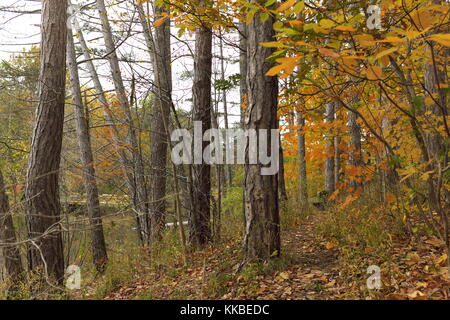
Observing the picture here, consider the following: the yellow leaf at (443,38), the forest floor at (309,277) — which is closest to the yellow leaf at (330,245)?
the forest floor at (309,277)

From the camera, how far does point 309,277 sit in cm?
314

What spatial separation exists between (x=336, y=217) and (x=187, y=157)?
273 centimetres

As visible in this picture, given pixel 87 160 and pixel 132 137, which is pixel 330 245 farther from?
pixel 87 160

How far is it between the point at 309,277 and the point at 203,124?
295 cm

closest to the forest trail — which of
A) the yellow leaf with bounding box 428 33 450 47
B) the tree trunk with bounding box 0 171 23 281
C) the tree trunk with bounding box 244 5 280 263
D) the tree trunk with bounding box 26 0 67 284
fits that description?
the tree trunk with bounding box 244 5 280 263

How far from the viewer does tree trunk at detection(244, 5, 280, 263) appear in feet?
11.1

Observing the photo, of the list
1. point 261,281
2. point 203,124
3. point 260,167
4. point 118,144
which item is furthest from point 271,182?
point 118,144

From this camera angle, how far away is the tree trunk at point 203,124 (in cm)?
504

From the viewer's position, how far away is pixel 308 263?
355 centimetres

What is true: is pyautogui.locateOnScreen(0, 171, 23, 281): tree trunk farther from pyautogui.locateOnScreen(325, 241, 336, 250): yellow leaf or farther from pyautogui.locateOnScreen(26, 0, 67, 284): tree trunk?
pyautogui.locateOnScreen(325, 241, 336, 250): yellow leaf

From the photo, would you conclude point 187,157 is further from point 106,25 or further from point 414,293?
point 106,25

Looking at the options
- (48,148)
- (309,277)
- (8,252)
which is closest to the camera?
(309,277)

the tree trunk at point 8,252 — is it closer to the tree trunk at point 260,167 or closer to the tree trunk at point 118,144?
the tree trunk at point 118,144
